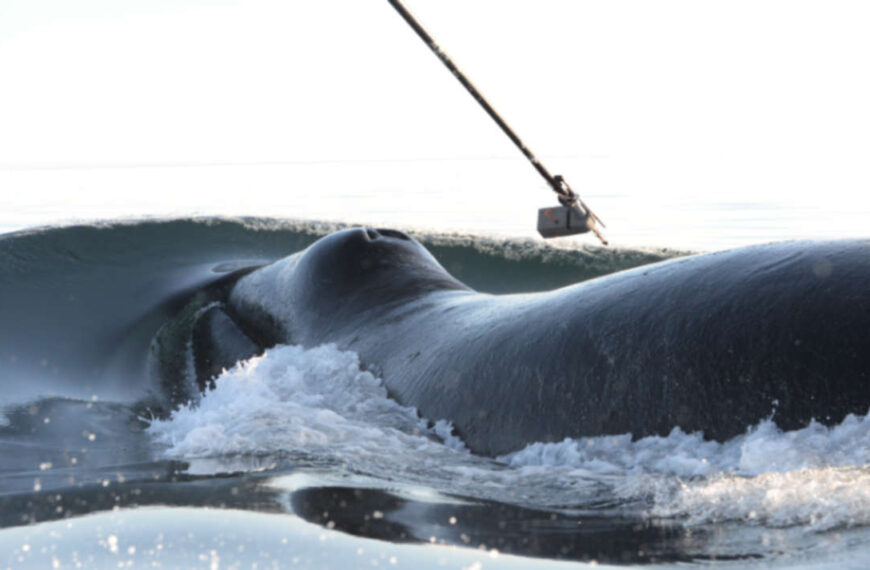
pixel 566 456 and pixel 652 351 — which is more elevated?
pixel 652 351

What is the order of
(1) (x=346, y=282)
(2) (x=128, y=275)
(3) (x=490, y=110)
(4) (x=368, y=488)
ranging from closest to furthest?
1. (4) (x=368, y=488)
2. (3) (x=490, y=110)
3. (1) (x=346, y=282)
4. (2) (x=128, y=275)

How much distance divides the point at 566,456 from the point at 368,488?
1055mm

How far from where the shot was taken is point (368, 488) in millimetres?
4855

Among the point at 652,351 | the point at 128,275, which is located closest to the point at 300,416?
the point at 652,351

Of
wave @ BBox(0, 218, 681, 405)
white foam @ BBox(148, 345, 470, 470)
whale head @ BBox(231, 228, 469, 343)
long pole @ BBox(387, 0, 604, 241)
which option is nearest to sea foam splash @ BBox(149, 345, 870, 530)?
white foam @ BBox(148, 345, 470, 470)

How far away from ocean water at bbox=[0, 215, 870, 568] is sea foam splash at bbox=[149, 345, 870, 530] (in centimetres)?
1

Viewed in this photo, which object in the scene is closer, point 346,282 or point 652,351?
point 652,351

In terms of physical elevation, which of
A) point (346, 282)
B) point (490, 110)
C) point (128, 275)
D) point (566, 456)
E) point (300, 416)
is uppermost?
point (490, 110)

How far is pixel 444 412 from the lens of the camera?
6.34 meters

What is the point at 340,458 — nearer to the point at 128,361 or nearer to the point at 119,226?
the point at 128,361

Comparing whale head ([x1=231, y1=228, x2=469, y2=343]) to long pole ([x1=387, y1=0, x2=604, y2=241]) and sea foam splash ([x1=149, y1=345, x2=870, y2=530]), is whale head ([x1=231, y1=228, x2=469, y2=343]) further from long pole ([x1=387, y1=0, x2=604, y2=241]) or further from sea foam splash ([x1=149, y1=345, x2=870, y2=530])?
long pole ([x1=387, y1=0, x2=604, y2=241])

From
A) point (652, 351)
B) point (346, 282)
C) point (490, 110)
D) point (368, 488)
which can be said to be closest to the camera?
point (368, 488)

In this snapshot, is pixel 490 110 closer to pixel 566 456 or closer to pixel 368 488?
pixel 566 456

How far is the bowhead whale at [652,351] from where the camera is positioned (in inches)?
185
